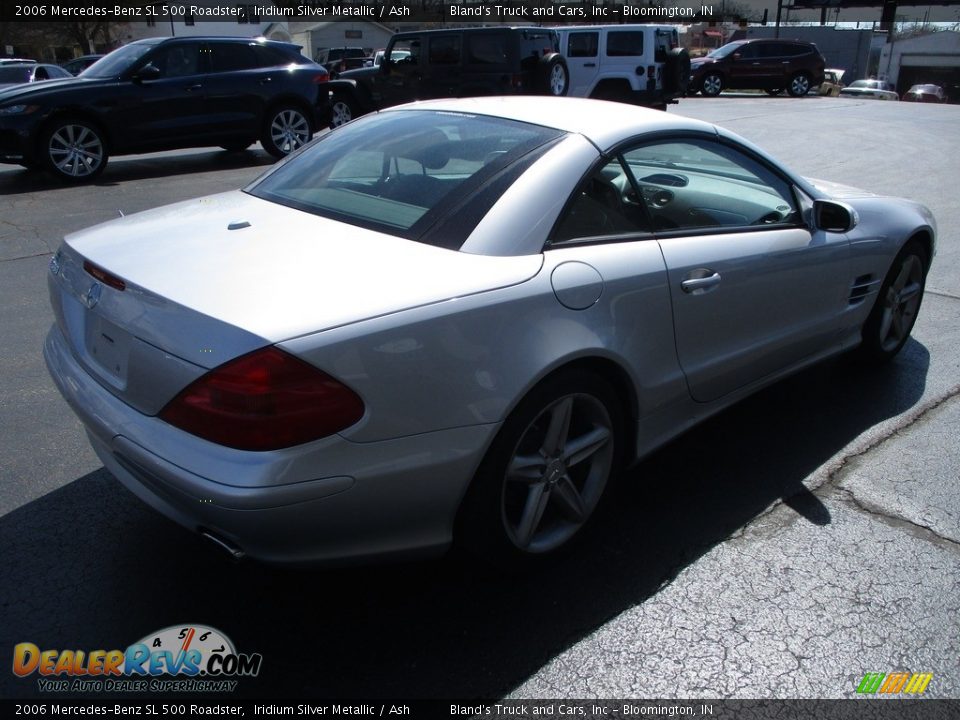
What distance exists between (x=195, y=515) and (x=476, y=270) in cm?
103

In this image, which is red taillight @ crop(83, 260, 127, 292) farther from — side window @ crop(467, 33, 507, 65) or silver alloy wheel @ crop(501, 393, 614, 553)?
side window @ crop(467, 33, 507, 65)

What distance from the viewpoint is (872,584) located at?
2775 mm

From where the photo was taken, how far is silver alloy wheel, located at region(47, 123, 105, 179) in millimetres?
9641

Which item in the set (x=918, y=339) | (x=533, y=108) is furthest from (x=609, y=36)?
(x=533, y=108)

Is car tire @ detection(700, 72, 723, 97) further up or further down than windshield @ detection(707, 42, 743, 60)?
further down

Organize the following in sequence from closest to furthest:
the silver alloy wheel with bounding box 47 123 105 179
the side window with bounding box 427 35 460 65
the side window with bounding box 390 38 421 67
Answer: the silver alloy wheel with bounding box 47 123 105 179 → the side window with bounding box 427 35 460 65 → the side window with bounding box 390 38 421 67

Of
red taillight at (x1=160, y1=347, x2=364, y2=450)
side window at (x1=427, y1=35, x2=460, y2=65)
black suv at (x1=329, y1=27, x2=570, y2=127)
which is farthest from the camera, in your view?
side window at (x1=427, y1=35, x2=460, y2=65)

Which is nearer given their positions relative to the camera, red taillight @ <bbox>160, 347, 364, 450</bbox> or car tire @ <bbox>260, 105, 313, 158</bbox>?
red taillight @ <bbox>160, 347, 364, 450</bbox>

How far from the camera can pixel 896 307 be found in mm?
4477

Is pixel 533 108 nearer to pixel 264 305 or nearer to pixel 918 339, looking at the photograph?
pixel 264 305

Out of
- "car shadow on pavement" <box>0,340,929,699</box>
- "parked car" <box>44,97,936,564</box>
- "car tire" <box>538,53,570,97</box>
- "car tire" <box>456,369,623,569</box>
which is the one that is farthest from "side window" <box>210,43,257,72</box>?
"car tire" <box>456,369,623,569</box>

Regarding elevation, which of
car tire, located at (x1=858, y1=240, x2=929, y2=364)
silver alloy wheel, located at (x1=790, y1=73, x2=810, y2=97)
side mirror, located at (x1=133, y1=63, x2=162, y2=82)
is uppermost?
side mirror, located at (x1=133, y1=63, x2=162, y2=82)

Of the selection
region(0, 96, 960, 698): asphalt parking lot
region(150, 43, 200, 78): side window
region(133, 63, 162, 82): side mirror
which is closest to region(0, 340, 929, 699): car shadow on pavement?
region(0, 96, 960, 698): asphalt parking lot

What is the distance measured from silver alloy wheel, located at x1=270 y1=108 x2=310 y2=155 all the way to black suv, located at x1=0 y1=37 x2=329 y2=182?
1cm
